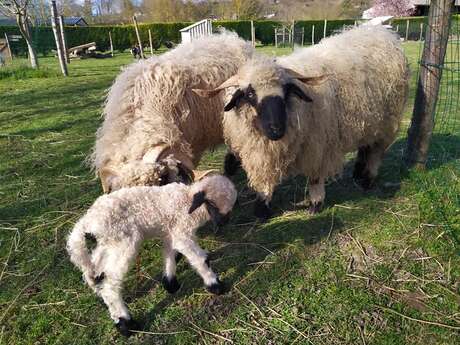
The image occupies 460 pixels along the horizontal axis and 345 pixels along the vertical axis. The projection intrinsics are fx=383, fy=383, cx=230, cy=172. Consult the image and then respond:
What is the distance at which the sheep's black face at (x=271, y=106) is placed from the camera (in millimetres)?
2639

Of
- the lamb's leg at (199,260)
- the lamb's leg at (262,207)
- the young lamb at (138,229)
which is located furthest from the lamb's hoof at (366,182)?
the lamb's leg at (199,260)

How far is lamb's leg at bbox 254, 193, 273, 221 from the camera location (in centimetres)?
320

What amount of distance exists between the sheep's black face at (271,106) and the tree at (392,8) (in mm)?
34510

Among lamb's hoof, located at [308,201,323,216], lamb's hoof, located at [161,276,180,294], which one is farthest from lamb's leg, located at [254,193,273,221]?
lamb's hoof, located at [161,276,180,294]

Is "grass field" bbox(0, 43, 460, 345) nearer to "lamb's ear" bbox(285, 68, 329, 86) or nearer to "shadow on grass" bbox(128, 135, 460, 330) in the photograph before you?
"shadow on grass" bbox(128, 135, 460, 330)

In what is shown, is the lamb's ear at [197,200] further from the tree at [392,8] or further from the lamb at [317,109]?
the tree at [392,8]

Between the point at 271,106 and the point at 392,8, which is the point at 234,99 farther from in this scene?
the point at 392,8

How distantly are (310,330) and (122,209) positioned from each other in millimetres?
1252

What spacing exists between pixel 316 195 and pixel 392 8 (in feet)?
116

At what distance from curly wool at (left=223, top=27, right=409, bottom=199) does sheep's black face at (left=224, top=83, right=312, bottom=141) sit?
6cm

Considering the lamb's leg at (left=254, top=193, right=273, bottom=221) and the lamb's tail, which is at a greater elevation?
the lamb's tail

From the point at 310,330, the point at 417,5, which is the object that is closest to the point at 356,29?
the point at 310,330

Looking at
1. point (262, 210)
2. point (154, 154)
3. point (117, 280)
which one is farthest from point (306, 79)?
point (117, 280)

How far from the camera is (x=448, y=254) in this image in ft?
8.67
